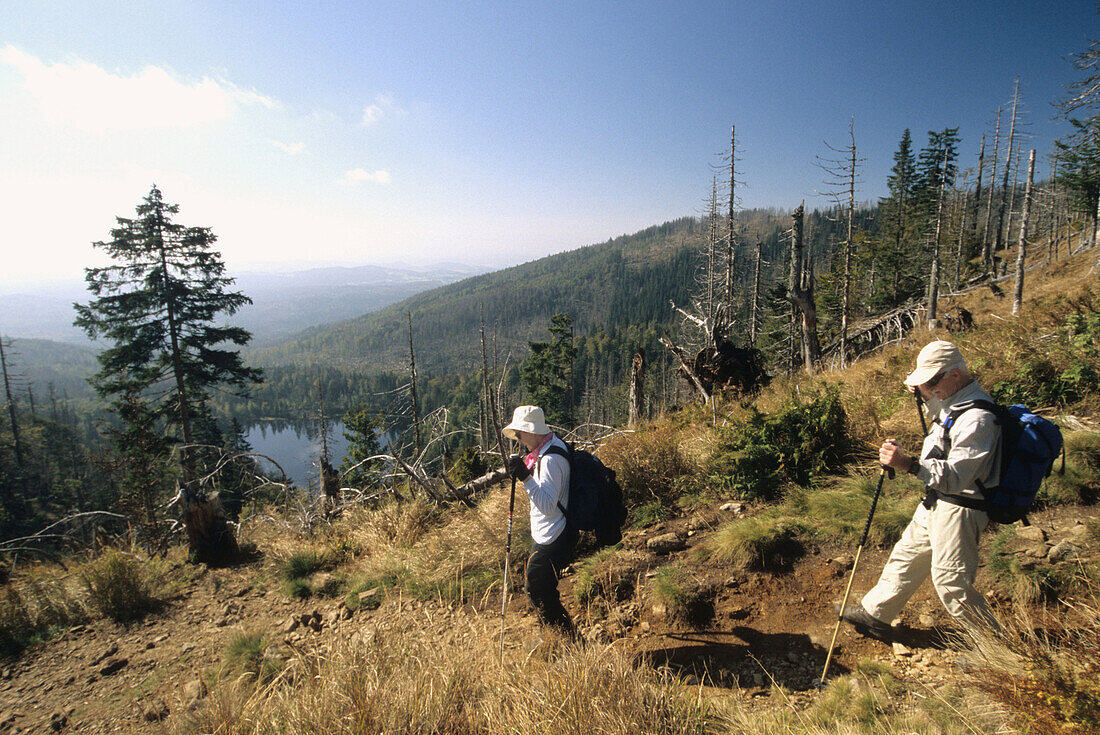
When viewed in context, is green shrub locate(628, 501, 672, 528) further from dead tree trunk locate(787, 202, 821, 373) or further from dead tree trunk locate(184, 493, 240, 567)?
dead tree trunk locate(787, 202, 821, 373)

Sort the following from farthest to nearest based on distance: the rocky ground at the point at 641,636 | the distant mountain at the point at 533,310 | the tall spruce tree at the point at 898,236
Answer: the distant mountain at the point at 533,310
the tall spruce tree at the point at 898,236
the rocky ground at the point at 641,636

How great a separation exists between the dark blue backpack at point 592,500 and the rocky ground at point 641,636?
0.91 meters

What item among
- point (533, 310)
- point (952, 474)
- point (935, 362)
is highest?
point (935, 362)

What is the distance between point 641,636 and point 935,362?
9.94 feet

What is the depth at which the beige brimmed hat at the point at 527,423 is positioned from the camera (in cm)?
356

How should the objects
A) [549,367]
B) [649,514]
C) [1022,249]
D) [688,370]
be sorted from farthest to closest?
[549,367] < [1022,249] < [688,370] < [649,514]

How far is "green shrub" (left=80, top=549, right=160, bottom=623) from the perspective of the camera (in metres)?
5.06

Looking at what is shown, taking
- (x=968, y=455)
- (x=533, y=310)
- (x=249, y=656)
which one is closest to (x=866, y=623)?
(x=968, y=455)

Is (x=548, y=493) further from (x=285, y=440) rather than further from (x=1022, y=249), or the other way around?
(x=285, y=440)

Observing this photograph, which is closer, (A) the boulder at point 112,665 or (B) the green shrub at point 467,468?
(A) the boulder at point 112,665

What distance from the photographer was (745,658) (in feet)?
11.1

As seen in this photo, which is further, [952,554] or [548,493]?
[548,493]

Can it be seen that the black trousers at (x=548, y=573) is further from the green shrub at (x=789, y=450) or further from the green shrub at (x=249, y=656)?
the green shrub at (x=789, y=450)

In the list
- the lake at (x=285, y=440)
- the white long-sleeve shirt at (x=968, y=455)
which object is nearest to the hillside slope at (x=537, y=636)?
the white long-sleeve shirt at (x=968, y=455)
